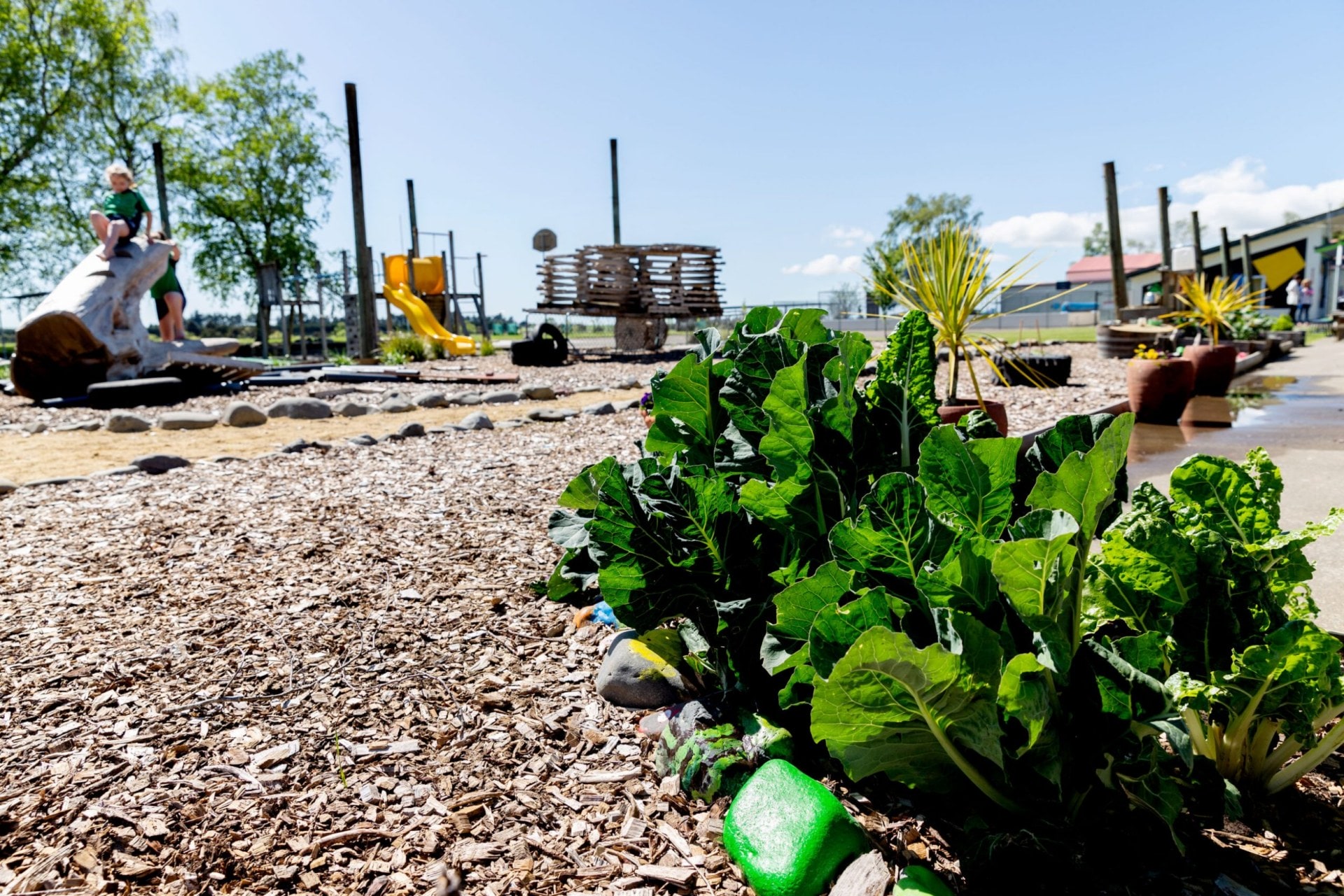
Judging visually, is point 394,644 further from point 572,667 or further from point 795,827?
point 795,827

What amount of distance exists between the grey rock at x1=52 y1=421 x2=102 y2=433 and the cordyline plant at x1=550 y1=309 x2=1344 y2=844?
762cm

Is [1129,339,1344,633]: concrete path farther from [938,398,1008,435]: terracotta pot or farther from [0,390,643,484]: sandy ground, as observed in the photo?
[0,390,643,484]: sandy ground

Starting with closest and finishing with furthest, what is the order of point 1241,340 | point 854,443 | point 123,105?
1. point 854,443
2. point 1241,340
3. point 123,105

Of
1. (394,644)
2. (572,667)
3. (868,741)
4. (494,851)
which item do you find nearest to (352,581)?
(394,644)

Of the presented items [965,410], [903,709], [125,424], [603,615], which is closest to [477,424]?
[125,424]

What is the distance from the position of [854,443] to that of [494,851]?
1.11m

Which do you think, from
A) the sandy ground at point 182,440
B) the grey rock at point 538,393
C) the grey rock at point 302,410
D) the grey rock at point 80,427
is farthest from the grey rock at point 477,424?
the grey rock at point 80,427

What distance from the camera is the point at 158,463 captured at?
509 cm

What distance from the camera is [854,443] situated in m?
1.82

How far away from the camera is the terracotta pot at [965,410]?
12.5ft

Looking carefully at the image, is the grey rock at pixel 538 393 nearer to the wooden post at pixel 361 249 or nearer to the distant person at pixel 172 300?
the distant person at pixel 172 300

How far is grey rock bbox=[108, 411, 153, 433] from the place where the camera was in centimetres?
759

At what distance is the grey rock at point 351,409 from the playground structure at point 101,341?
336 cm

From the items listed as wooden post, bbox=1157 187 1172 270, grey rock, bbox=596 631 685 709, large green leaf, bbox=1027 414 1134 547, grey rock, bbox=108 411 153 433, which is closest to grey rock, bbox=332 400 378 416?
grey rock, bbox=108 411 153 433
